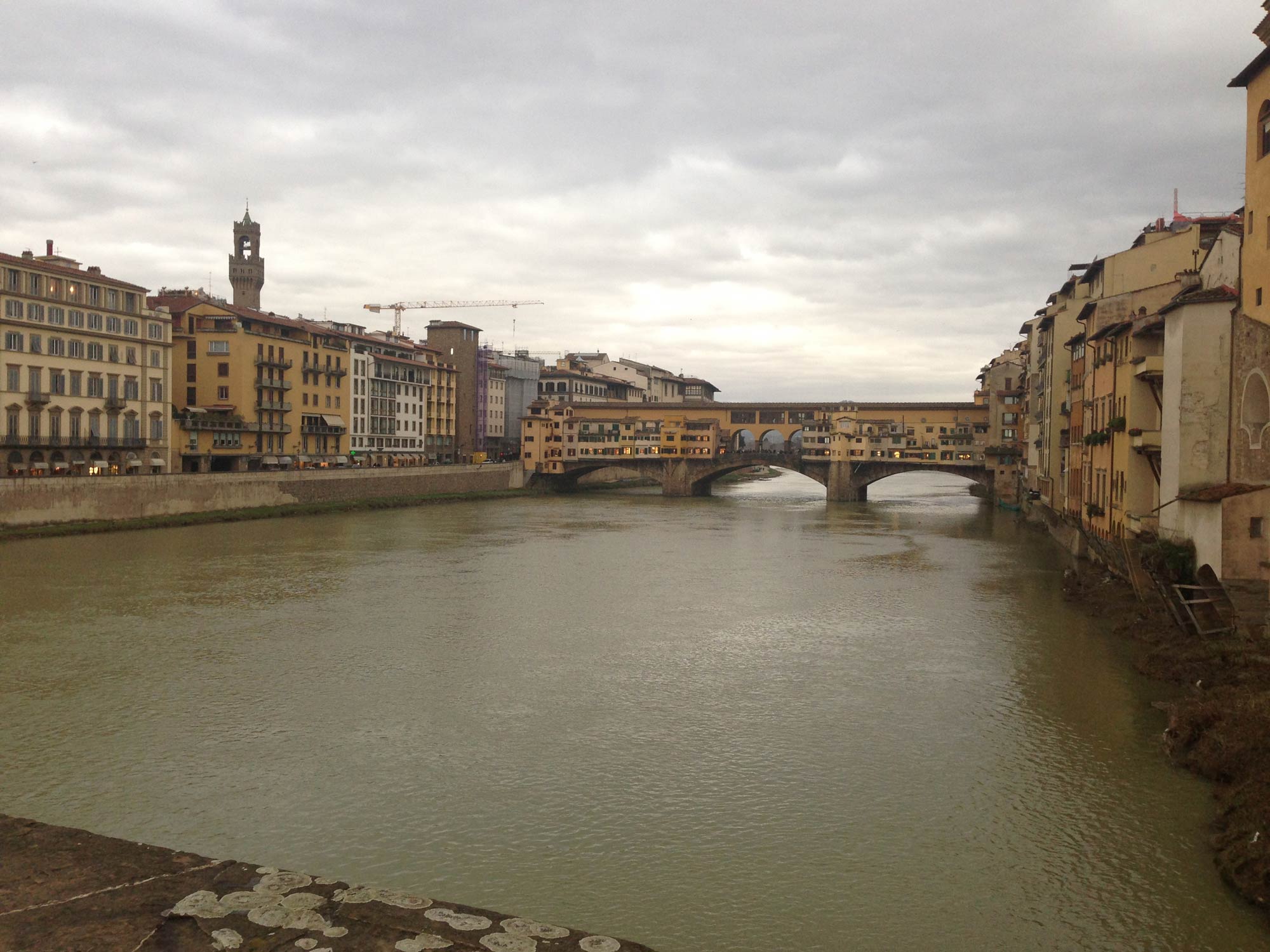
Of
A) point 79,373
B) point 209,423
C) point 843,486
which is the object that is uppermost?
point 79,373

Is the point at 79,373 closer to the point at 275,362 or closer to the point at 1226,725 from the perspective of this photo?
the point at 275,362

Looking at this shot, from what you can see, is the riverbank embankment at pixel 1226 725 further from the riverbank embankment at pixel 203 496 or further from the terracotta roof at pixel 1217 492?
the riverbank embankment at pixel 203 496

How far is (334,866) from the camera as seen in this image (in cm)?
959

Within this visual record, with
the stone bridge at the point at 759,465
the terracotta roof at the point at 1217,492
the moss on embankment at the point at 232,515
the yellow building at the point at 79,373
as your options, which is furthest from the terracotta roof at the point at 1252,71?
the stone bridge at the point at 759,465

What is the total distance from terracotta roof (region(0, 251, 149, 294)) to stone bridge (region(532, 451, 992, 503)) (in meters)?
31.8

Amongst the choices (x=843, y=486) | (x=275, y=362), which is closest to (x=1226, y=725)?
(x=275, y=362)

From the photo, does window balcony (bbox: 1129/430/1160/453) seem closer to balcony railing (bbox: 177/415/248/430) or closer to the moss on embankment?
the moss on embankment

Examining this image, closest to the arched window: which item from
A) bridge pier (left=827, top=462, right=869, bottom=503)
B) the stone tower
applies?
bridge pier (left=827, top=462, right=869, bottom=503)

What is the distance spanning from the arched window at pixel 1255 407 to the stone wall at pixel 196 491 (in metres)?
34.4

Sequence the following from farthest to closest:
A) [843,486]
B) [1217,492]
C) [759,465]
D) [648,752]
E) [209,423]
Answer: [759,465], [843,486], [209,423], [1217,492], [648,752]

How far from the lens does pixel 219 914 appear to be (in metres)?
7.15

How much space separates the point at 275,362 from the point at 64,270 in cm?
1412

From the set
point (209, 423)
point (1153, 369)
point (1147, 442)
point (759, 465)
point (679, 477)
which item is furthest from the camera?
point (679, 477)

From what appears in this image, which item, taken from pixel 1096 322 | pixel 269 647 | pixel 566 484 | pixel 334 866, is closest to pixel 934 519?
pixel 1096 322
